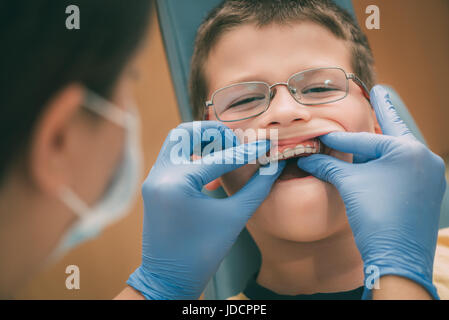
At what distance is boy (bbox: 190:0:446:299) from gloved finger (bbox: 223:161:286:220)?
34 mm

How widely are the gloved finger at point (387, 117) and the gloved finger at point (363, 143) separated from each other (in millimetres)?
89

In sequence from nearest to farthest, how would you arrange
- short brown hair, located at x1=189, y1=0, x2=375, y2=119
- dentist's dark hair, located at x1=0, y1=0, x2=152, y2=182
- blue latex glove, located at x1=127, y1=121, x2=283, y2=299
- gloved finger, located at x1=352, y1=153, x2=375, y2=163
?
dentist's dark hair, located at x1=0, y1=0, x2=152, y2=182 < blue latex glove, located at x1=127, y1=121, x2=283, y2=299 < gloved finger, located at x1=352, y1=153, x2=375, y2=163 < short brown hair, located at x1=189, y1=0, x2=375, y2=119

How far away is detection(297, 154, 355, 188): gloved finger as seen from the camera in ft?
2.93

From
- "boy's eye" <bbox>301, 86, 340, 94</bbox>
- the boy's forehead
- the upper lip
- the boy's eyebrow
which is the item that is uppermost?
the boy's forehead

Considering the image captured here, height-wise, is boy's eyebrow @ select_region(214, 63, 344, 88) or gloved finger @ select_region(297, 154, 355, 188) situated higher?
boy's eyebrow @ select_region(214, 63, 344, 88)

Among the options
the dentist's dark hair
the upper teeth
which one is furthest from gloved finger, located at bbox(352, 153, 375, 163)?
the dentist's dark hair

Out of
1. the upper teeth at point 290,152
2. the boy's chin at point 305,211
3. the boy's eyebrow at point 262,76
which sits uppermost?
the boy's eyebrow at point 262,76

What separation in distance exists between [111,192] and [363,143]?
0.90 meters

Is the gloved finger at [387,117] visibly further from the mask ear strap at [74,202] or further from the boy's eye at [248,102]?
the mask ear strap at [74,202]

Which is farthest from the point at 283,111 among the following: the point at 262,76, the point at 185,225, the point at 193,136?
the point at 185,225

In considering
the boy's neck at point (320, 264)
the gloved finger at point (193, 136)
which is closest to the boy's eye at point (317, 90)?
the gloved finger at point (193, 136)

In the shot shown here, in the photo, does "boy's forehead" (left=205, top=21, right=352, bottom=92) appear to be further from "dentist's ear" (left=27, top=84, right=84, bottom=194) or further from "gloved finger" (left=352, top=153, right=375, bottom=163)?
"dentist's ear" (left=27, top=84, right=84, bottom=194)

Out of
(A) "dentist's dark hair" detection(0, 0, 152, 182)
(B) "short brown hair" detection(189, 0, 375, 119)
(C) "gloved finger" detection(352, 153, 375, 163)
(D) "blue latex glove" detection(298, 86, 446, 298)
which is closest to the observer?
(A) "dentist's dark hair" detection(0, 0, 152, 182)

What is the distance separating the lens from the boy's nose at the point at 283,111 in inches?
36.9
